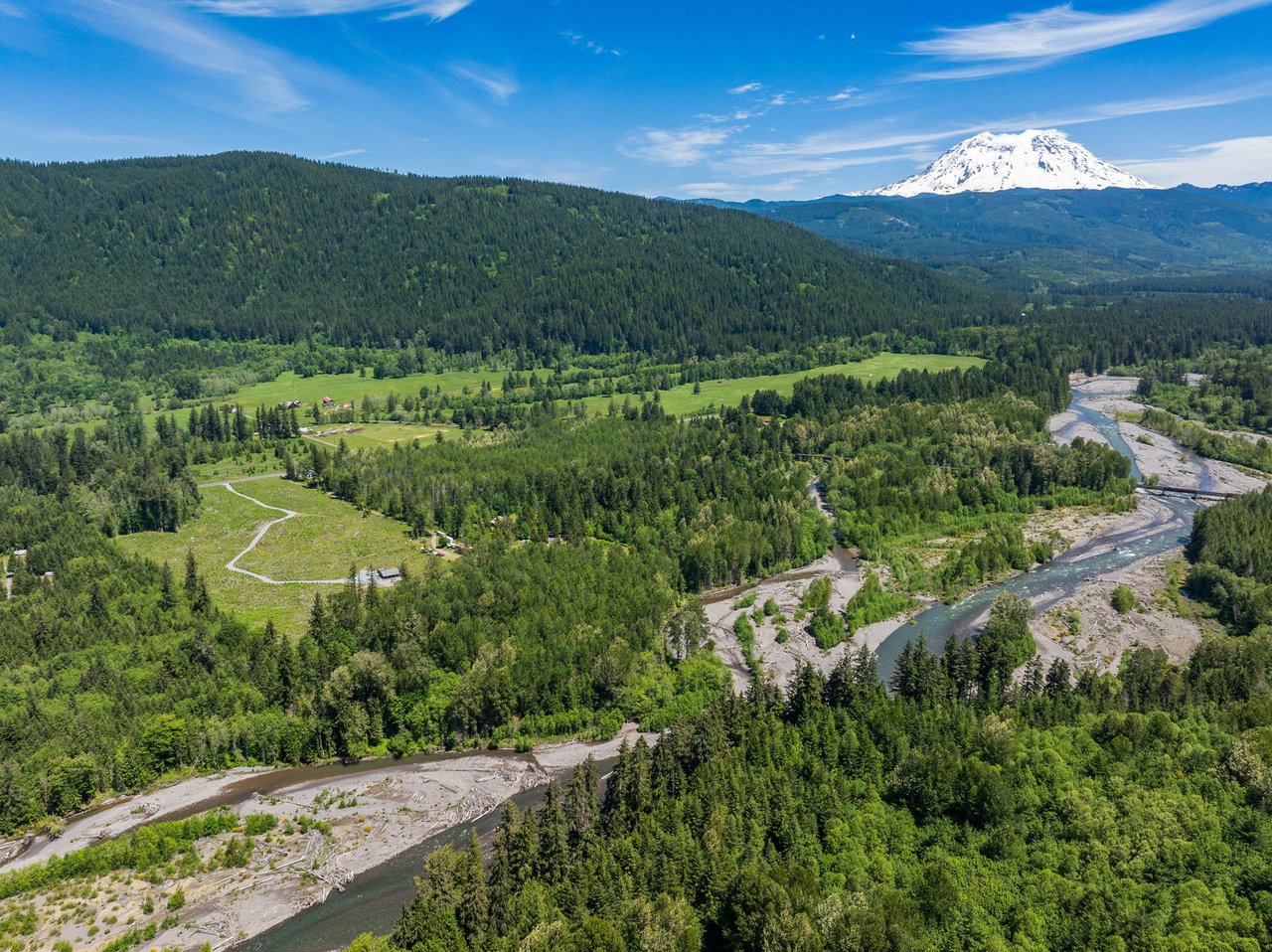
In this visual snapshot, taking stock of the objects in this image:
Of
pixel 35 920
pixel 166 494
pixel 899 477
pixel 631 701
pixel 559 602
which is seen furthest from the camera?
pixel 899 477

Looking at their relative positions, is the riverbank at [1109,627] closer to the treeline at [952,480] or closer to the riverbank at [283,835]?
the treeline at [952,480]

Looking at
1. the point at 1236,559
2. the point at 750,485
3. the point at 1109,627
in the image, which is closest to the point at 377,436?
the point at 750,485

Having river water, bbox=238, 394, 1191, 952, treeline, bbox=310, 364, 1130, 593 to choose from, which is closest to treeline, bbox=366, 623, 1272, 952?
river water, bbox=238, 394, 1191, 952

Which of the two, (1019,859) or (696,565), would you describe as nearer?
(1019,859)

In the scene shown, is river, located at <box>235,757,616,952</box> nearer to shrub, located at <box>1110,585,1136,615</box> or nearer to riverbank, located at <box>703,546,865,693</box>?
riverbank, located at <box>703,546,865,693</box>

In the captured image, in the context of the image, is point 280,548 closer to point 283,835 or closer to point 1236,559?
point 283,835

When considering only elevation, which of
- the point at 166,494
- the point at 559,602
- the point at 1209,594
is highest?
the point at 166,494

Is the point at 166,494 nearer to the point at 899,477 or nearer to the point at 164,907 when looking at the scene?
the point at 164,907

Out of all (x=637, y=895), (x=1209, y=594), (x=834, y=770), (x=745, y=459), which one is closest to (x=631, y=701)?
(x=834, y=770)
